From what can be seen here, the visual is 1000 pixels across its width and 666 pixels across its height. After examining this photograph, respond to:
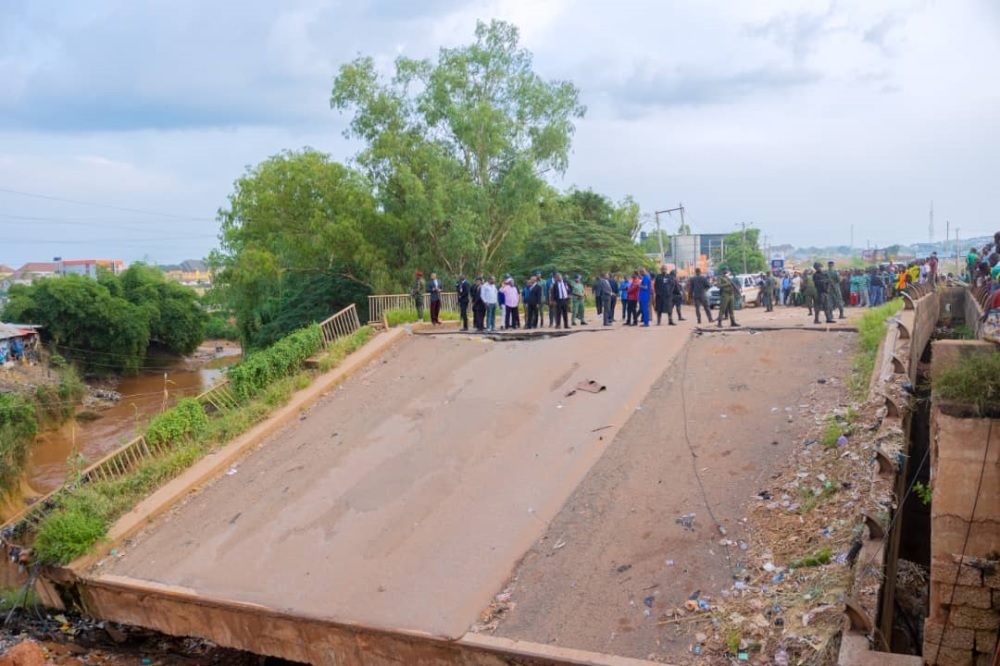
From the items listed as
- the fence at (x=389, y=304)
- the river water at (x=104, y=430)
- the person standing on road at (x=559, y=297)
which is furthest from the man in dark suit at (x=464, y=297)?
the river water at (x=104, y=430)

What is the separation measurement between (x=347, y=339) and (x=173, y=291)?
129ft

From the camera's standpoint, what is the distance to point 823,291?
17453 mm

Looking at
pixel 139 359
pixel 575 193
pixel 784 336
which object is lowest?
pixel 139 359

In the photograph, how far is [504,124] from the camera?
27.8 meters

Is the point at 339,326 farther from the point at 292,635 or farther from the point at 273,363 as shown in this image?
the point at 292,635

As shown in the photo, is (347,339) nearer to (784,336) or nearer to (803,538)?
(784,336)

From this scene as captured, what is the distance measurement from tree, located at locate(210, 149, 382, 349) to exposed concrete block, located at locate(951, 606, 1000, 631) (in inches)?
911

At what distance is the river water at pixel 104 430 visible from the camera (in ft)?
75.2

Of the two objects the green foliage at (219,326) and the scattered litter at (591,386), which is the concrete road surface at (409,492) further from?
the green foliage at (219,326)

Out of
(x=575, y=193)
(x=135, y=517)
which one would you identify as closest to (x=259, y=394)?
(x=135, y=517)

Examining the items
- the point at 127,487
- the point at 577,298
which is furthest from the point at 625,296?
the point at 127,487

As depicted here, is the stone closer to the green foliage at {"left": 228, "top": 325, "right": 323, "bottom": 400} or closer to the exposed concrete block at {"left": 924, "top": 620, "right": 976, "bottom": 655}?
the green foliage at {"left": 228, "top": 325, "right": 323, "bottom": 400}

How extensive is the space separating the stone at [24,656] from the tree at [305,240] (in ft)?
64.0

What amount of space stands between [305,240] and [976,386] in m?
→ 25.9
